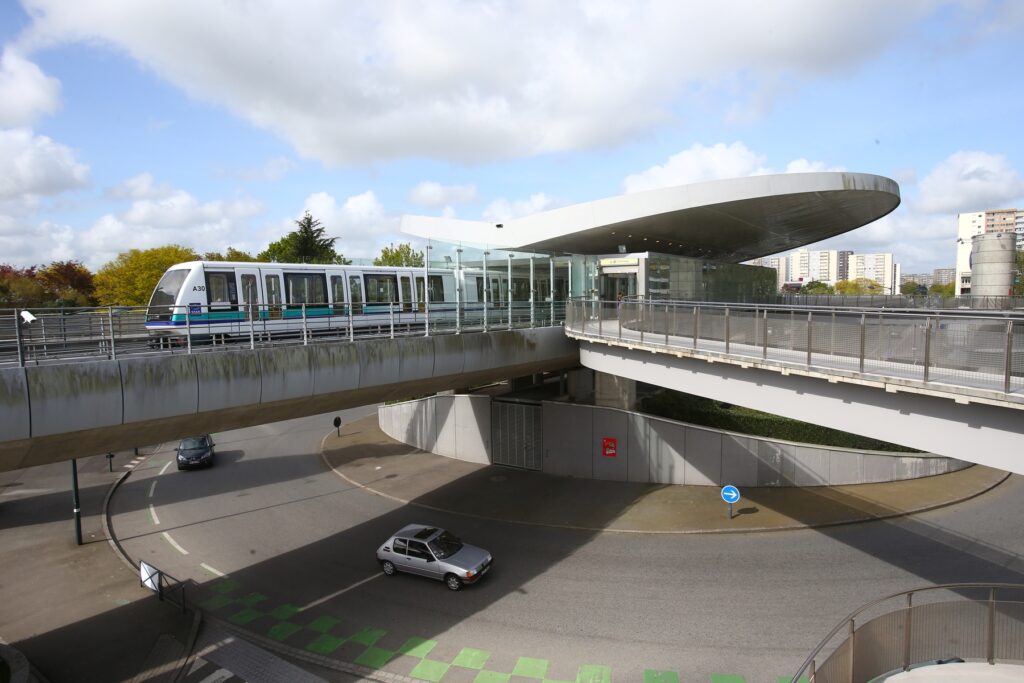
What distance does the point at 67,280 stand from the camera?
60406 mm

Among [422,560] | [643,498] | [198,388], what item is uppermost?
[198,388]

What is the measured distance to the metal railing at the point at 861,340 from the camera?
8.39 m

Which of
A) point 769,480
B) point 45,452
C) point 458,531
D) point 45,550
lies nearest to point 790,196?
point 769,480

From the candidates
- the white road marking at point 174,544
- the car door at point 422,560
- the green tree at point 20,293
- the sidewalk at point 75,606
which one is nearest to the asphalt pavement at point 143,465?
the sidewalk at point 75,606

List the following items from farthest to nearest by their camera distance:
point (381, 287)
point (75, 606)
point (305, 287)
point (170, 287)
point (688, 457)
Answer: point (381, 287) < point (688, 457) < point (305, 287) < point (170, 287) < point (75, 606)

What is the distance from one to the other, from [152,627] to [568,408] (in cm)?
1512

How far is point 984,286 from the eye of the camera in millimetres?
30797

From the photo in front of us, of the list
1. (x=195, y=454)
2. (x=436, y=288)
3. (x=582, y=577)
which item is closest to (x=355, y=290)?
(x=436, y=288)

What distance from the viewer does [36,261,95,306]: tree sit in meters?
55.8

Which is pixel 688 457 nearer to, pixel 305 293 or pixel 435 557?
pixel 435 557

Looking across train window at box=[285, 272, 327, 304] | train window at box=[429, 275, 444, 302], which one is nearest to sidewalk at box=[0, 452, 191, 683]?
train window at box=[285, 272, 327, 304]

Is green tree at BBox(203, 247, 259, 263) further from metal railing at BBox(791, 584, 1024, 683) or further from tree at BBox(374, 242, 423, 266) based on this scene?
metal railing at BBox(791, 584, 1024, 683)

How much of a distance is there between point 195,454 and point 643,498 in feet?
65.9

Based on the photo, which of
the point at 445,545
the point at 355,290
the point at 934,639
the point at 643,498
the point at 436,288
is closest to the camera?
the point at 934,639
